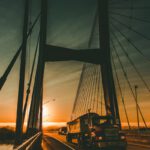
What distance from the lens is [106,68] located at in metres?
13.4

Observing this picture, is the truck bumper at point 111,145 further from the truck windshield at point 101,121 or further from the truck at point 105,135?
the truck windshield at point 101,121

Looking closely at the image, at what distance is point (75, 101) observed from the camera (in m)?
23.5

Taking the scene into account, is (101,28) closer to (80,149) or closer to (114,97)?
(114,97)

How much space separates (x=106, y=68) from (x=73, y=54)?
230 cm

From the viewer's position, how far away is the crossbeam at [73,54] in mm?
13953

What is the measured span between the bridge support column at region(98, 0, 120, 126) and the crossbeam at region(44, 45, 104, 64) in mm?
450

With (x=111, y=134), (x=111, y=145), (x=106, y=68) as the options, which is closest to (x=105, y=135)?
(x=111, y=134)

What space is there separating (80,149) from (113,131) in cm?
329

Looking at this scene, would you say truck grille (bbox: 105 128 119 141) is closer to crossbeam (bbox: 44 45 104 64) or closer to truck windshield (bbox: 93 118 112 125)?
truck windshield (bbox: 93 118 112 125)

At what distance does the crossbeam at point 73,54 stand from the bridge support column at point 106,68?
450 mm

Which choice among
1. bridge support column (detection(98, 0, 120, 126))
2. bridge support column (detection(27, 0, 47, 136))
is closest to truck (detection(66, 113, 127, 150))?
bridge support column (detection(98, 0, 120, 126))

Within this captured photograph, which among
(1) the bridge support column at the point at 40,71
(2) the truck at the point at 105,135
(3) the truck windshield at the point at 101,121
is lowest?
(2) the truck at the point at 105,135

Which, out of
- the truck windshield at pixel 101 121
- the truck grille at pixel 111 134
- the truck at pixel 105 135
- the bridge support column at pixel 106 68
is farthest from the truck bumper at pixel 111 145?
the bridge support column at pixel 106 68

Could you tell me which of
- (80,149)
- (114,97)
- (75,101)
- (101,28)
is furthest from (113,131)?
(75,101)
